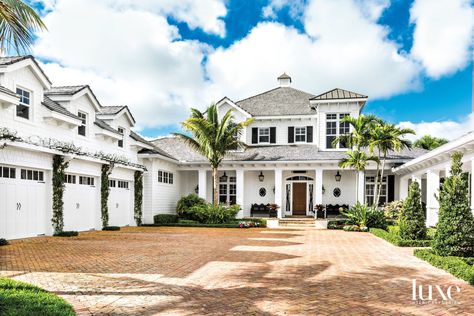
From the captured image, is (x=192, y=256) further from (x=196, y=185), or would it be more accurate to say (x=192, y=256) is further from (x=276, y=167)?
(x=196, y=185)

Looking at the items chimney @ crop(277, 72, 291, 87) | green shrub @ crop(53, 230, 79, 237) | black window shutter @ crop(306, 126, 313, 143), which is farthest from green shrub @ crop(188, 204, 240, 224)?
chimney @ crop(277, 72, 291, 87)

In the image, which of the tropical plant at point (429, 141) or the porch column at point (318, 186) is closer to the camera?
the porch column at point (318, 186)

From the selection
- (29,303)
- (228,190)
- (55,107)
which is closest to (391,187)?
(228,190)

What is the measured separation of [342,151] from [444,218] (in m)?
15.1

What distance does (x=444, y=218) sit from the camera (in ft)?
35.5

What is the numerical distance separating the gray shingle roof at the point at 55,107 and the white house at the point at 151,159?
0.29ft

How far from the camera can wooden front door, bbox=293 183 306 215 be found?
27000mm

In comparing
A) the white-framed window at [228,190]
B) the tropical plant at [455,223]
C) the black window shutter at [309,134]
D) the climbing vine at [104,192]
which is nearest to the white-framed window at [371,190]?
the black window shutter at [309,134]

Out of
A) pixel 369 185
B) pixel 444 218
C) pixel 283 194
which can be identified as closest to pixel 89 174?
pixel 283 194

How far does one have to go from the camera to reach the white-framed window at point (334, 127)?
25742 mm

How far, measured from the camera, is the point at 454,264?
899 centimetres

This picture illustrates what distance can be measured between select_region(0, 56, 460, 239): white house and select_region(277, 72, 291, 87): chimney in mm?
88

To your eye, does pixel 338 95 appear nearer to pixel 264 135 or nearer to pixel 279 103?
pixel 279 103

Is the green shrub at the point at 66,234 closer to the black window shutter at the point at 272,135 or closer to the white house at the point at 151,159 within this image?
the white house at the point at 151,159
